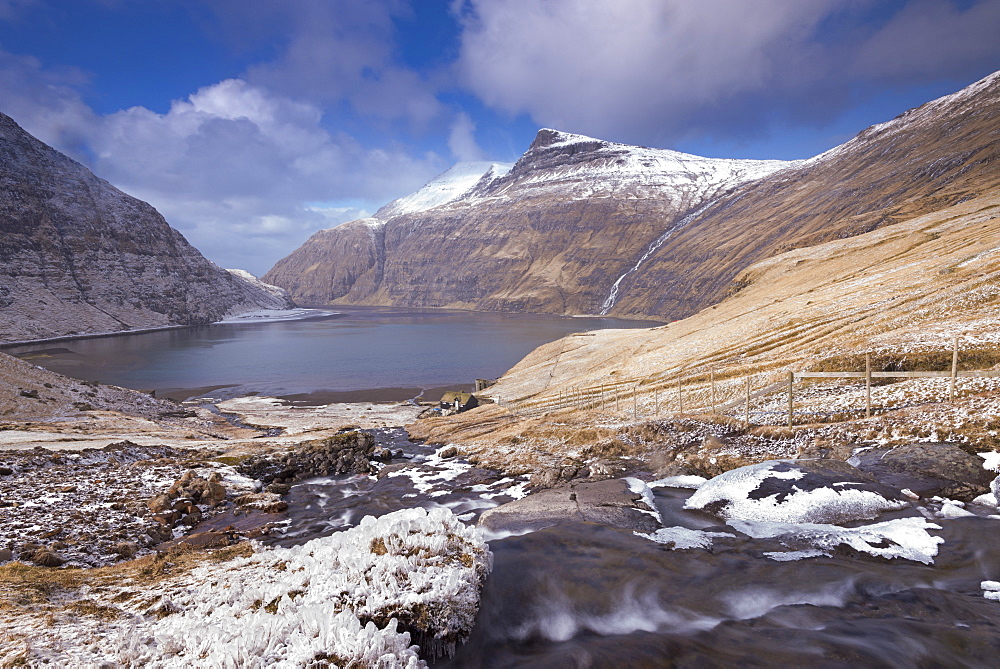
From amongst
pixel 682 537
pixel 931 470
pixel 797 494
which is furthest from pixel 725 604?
pixel 931 470

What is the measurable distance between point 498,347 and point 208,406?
6277 cm

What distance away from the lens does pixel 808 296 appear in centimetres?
4312

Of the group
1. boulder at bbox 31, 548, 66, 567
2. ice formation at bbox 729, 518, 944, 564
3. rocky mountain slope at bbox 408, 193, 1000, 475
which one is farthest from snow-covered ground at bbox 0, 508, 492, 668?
rocky mountain slope at bbox 408, 193, 1000, 475

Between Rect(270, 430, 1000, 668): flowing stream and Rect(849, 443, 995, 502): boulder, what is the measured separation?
4.57ft

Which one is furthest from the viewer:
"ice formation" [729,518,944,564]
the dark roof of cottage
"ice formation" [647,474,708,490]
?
the dark roof of cottage

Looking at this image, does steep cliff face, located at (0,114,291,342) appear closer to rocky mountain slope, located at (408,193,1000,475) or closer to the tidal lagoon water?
the tidal lagoon water

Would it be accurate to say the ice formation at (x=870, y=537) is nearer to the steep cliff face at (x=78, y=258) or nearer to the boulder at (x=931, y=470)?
the boulder at (x=931, y=470)

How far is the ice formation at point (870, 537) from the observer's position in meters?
9.31

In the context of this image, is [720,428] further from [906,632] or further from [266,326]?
[266,326]

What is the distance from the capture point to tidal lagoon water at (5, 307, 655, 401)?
70.6 meters

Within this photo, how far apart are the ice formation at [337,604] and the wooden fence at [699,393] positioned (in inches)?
607

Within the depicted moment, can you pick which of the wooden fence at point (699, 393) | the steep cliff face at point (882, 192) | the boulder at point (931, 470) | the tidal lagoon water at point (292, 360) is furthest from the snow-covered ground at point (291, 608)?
the steep cliff face at point (882, 192)

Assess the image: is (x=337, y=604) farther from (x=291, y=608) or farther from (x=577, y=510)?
(x=577, y=510)

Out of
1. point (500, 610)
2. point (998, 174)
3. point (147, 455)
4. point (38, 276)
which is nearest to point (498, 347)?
point (147, 455)
